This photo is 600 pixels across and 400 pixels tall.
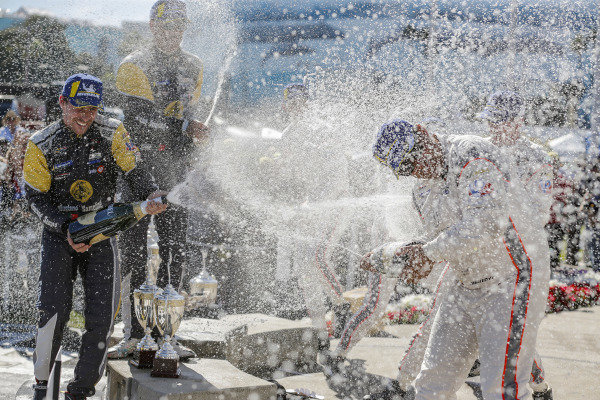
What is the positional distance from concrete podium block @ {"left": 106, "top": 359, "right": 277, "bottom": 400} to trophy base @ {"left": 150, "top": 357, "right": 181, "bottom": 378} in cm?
4

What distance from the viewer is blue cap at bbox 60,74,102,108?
3361mm

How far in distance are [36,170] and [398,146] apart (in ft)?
6.64

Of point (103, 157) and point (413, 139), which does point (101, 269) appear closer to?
point (103, 157)

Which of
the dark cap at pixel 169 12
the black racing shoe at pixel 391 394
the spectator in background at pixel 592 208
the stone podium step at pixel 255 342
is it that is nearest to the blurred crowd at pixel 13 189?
the stone podium step at pixel 255 342

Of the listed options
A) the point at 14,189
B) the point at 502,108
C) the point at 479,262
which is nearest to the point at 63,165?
the point at 479,262

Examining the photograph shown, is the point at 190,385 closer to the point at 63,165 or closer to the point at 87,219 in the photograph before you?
the point at 87,219

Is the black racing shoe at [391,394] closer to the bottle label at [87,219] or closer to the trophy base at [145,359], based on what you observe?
the trophy base at [145,359]

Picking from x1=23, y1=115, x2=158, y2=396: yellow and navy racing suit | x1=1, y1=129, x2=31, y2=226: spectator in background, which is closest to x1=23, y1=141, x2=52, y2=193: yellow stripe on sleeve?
x1=23, y1=115, x2=158, y2=396: yellow and navy racing suit

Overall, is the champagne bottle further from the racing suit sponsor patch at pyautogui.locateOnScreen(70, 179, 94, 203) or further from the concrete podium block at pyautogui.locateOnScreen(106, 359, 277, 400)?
the concrete podium block at pyautogui.locateOnScreen(106, 359, 277, 400)

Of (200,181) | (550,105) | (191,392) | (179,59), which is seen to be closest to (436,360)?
(191,392)

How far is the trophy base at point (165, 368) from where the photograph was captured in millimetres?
3293

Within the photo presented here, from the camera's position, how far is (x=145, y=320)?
12.1 feet

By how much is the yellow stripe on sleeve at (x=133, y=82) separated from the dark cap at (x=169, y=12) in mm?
392

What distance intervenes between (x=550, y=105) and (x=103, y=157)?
962cm
